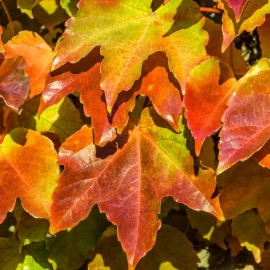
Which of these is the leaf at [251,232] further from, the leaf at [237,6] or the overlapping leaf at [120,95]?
the leaf at [237,6]

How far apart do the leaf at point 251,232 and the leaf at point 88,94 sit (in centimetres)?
53

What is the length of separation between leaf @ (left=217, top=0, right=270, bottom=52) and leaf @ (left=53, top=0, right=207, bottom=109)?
0.25ft

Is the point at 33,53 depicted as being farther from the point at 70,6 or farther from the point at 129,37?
the point at 129,37

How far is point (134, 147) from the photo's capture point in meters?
1.29

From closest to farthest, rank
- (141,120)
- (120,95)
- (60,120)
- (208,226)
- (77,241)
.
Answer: (120,95) < (141,120) < (60,120) < (77,241) < (208,226)

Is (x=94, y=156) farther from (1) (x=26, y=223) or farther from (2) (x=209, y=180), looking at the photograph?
(1) (x=26, y=223)

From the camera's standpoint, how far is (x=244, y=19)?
116 centimetres

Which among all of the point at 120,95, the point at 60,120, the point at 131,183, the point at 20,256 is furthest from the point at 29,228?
the point at 120,95

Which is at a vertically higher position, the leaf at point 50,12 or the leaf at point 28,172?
the leaf at point 50,12

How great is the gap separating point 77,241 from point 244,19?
710mm

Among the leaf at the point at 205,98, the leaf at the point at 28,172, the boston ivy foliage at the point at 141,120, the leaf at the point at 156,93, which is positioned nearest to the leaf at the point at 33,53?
the boston ivy foliage at the point at 141,120

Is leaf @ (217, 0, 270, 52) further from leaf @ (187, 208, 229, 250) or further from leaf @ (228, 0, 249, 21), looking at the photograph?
leaf @ (187, 208, 229, 250)

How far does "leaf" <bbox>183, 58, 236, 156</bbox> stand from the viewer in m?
1.15

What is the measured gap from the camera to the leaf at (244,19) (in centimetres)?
113
